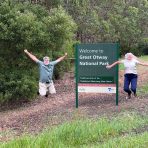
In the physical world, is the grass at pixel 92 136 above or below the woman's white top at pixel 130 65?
below

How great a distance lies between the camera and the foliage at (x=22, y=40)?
46.2ft

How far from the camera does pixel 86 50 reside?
1263 centimetres

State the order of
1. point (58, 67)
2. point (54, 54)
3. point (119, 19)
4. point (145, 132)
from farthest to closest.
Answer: point (119, 19) < point (58, 67) < point (54, 54) < point (145, 132)

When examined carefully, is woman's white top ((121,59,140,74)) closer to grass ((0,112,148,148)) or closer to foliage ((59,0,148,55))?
grass ((0,112,148,148))

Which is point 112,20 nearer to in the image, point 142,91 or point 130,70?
point 142,91

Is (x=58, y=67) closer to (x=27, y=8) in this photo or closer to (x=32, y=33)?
(x=27, y=8)

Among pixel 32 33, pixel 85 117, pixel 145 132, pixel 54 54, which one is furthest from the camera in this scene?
pixel 54 54

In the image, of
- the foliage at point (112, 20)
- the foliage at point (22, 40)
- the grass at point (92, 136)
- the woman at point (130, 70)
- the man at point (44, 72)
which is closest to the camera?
the grass at point (92, 136)

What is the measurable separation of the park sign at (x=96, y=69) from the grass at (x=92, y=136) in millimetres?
2956

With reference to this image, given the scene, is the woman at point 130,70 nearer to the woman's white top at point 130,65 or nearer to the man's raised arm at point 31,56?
the woman's white top at point 130,65

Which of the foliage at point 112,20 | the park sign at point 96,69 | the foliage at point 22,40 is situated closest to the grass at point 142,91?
the park sign at point 96,69

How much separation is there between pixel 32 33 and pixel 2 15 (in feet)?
3.56

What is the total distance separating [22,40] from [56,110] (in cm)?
290

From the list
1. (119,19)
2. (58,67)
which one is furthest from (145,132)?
(119,19)
